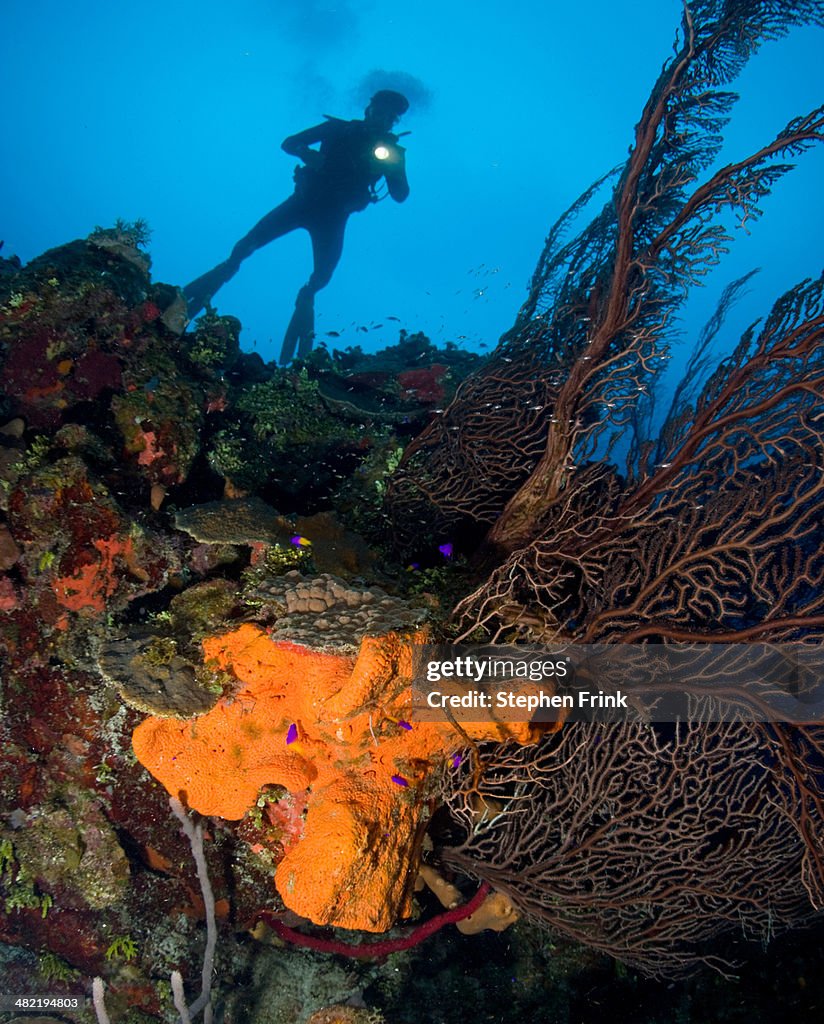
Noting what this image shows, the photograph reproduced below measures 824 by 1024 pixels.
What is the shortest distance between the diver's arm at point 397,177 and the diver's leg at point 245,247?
273 cm

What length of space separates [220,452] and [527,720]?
418 cm

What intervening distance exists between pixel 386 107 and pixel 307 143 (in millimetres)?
2236

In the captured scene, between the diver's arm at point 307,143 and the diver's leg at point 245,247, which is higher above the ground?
the diver's arm at point 307,143

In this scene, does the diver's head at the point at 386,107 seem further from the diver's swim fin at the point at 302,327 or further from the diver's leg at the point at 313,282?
the diver's swim fin at the point at 302,327

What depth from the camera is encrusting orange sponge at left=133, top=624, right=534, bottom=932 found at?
3.35 meters

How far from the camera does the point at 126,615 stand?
4516 millimetres

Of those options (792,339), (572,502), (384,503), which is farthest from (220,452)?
(792,339)

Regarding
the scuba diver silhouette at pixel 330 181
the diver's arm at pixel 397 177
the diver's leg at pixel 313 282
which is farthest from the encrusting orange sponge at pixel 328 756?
the diver's arm at pixel 397 177

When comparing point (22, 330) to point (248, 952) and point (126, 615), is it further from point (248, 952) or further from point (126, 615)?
point (248, 952)

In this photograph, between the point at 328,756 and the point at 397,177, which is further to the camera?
the point at 397,177


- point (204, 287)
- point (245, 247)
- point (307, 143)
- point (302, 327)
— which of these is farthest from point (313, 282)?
point (204, 287)

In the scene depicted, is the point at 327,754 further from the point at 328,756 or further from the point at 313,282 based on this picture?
the point at 313,282

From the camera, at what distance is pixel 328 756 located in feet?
12.3

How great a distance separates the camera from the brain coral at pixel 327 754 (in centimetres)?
335
